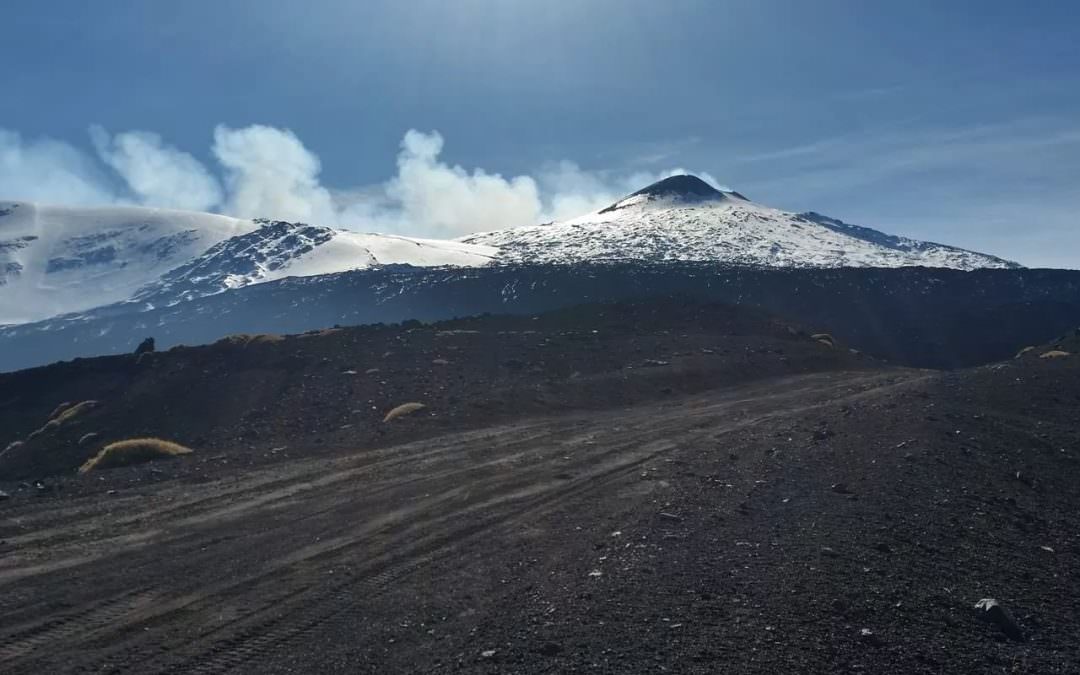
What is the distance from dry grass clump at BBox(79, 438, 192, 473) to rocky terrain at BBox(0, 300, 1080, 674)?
1.21 meters

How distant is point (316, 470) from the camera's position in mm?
18672

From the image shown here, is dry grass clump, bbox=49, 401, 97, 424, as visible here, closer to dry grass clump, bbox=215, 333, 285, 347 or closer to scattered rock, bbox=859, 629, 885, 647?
dry grass clump, bbox=215, 333, 285, 347

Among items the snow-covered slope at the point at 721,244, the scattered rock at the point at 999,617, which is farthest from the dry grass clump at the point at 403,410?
the snow-covered slope at the point at 721,244

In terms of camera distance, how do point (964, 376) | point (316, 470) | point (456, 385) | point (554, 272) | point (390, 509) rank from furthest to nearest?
point (554, 272) < point (456, 385) < point (964, 376) < point (316, 470) < point (390, 509)

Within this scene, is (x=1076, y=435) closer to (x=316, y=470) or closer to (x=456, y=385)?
(x=316, y=470)

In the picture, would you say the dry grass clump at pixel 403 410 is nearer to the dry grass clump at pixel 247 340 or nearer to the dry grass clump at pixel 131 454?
the dry grass clump at pixel 131 454

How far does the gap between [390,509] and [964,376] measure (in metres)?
22.6

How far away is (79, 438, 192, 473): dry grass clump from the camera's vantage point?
69.9 ft

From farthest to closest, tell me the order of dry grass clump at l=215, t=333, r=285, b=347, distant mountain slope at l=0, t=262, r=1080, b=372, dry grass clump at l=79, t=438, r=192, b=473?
distant mountain slope at l=0, t=262, r=1080, b=372
dry grass clump at l=215, t=333, r=285, b=347
dry grass clump at l=79, t=438, r=192, b=473

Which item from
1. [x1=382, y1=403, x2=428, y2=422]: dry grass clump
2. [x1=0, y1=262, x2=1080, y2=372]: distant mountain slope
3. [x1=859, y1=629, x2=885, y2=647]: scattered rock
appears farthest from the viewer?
[x1=0, y1=262, x2=1080, y2=372]: distant mountain slope

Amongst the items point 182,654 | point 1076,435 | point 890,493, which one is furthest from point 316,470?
point 1076,435

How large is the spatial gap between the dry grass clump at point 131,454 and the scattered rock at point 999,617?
17838 mm

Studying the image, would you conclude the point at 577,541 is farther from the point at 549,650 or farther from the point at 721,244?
the point at 721,244

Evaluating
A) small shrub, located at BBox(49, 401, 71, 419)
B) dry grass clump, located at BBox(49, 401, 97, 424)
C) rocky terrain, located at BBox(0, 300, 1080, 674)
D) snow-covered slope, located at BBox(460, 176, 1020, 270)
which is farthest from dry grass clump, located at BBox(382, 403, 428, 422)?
snow-covered slope, located at BBox(460, 176, 1020, 270)
